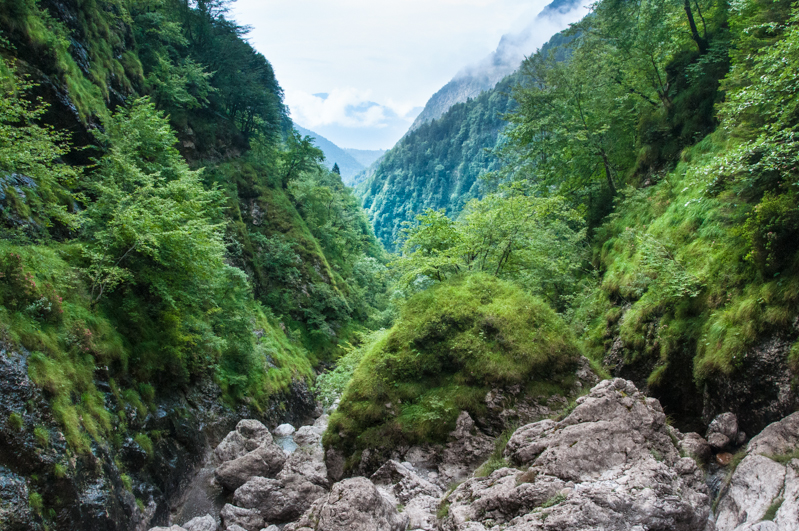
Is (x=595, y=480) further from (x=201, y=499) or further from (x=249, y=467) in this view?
(x=201, y=499)

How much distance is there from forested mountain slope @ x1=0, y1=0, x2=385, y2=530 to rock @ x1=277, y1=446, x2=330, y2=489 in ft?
14.2

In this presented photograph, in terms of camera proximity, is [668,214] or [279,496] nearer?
[279,496]

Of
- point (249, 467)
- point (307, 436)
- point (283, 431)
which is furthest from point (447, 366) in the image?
point (283, 431)

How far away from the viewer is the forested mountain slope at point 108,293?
945 cm

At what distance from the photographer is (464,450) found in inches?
359

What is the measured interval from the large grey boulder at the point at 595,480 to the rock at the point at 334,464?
421cm

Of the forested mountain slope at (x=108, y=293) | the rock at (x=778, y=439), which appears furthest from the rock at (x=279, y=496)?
the rock at (x=778, y=439)

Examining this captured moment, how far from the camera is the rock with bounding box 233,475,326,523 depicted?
1127 centimetres

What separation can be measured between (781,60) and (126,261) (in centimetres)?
2020

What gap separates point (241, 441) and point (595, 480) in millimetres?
16284

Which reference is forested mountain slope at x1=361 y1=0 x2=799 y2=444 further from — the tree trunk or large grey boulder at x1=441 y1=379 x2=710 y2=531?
large grey boulder at x1=441 y1=379 x2=710 y2=531

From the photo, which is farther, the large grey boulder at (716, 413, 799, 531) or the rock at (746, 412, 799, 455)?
the rock at (746, 412, 799, 455)

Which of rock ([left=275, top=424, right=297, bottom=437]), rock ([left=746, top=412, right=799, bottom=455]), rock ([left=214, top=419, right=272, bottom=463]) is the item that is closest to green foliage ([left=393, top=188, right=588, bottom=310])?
rock ([left=746, top=412, right=799, bottom=455])

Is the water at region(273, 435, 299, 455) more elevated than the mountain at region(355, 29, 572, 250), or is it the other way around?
the mountain at region(355, 29, 572, 250)
